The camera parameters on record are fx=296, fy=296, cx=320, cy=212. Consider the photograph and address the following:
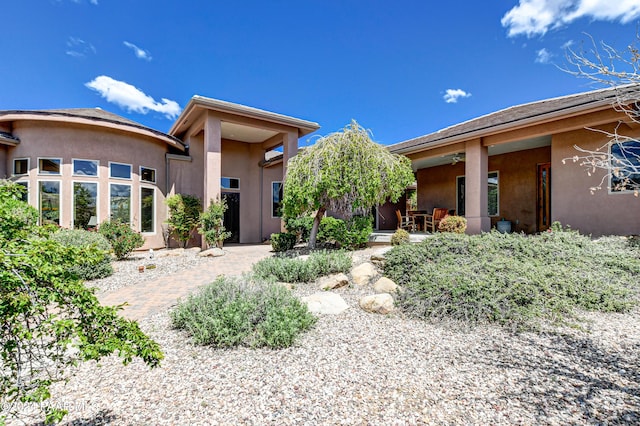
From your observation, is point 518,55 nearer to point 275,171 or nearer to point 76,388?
point 275,171

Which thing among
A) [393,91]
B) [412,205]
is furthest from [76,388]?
[412,205]

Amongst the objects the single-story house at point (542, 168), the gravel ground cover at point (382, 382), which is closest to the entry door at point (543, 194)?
the single-story house at point (542, 168)

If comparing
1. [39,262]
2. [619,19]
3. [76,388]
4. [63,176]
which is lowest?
[76,388]

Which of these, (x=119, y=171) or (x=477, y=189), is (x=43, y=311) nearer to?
(x=477, y=189)

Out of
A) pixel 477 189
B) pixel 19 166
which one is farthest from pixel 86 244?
pixel 477 189

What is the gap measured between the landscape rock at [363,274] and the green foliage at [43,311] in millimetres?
4614

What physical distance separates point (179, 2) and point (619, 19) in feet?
34.3

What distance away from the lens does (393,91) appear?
53.3 feet

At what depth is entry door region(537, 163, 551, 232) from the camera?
35.9 feet

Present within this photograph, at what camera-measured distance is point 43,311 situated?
148cm

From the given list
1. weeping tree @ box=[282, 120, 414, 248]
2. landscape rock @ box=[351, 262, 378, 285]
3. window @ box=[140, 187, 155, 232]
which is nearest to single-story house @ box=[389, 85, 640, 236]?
weeping tree @ box=[282, 120, 414, 248]

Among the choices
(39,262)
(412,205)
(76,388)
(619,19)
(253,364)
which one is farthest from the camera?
(412,205)

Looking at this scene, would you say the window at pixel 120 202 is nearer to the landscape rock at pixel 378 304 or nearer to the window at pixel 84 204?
the window at pixel 84 204

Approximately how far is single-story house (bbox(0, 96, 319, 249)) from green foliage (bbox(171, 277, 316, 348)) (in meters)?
6.65
